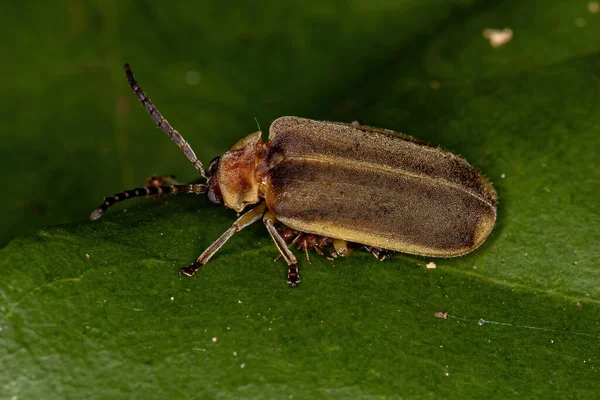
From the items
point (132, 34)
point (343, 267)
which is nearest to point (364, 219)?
point (343, 267)

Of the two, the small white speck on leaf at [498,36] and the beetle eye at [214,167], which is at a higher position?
the small white speck on leaf at [498,36]

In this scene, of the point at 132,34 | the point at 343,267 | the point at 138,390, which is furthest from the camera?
the point at 132,34

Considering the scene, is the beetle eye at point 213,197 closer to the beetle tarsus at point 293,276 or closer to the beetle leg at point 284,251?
the beetle leg at point 284,251

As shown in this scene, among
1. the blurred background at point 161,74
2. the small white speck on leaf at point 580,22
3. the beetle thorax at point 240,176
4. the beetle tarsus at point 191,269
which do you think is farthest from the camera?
the blurred background at point 161,74

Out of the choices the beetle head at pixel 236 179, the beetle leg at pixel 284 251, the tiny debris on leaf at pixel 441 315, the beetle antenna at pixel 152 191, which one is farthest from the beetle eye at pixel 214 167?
the tiny debris on leaf at pixel 441 315

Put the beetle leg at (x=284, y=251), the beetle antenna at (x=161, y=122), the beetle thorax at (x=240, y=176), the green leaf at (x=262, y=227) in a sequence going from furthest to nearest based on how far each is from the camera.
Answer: the beetle antenna at (x=161, y=122) < the beetle thorax at (x=240, y=176) < the beetle leg at (x=284, y=251) < the green leaf at (x=262, y=227)

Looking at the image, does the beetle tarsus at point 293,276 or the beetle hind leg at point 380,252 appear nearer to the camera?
the beetle tarsus at point 293,276

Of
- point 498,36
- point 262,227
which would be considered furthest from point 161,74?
point 498,36

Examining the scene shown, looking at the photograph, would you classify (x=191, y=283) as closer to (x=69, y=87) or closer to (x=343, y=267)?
(x=343, y=267)
